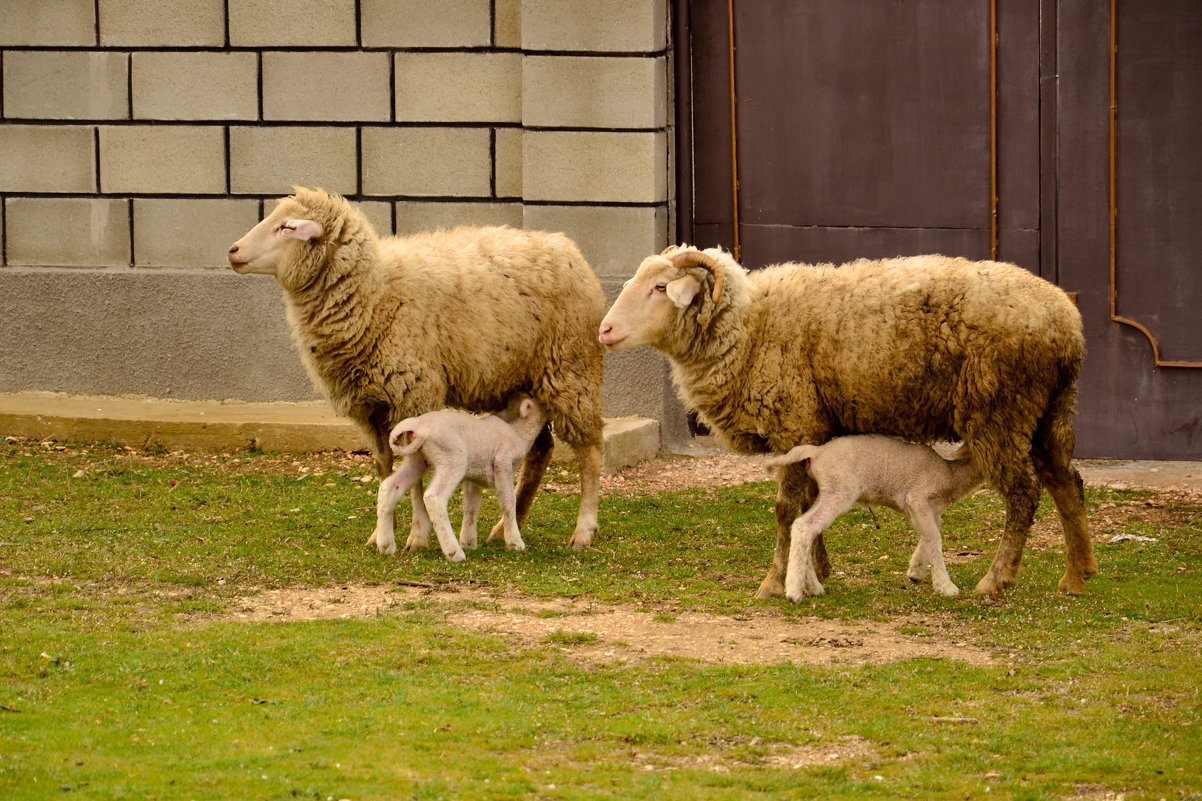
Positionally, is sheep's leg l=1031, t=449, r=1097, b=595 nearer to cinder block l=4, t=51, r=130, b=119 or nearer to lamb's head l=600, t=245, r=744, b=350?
lamb's head l=600, t=245, r=744, b=350

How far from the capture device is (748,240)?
1184 cm

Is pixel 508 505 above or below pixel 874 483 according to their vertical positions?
below

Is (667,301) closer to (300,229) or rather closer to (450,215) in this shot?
(300,229)

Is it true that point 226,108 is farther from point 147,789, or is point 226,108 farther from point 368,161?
point 147,789

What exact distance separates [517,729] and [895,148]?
7348mm

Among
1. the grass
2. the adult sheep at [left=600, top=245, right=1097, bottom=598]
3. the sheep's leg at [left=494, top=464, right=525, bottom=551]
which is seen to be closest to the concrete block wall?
the grass

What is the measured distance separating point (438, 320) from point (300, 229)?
0.85 meters

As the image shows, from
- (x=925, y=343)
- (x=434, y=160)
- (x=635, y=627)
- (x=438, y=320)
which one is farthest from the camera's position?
(x=434, y=160)

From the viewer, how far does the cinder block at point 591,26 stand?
11.4 meters

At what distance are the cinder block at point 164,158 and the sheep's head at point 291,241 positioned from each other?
417cm

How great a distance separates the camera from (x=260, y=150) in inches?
475

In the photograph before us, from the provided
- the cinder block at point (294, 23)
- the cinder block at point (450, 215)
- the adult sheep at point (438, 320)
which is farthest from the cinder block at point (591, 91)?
the adult sheep at point (438, 320)

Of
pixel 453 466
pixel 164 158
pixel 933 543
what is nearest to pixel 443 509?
pixel 453 466

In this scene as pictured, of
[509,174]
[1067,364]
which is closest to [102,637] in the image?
[1067,364]
